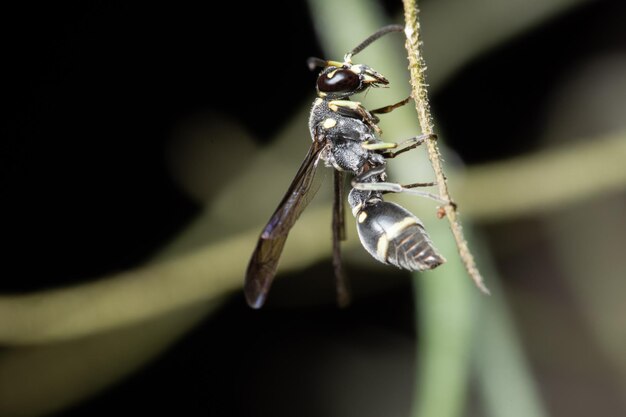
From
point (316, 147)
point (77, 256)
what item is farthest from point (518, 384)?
point (77, 256)

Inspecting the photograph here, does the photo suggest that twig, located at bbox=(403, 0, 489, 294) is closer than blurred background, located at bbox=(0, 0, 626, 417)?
Yes

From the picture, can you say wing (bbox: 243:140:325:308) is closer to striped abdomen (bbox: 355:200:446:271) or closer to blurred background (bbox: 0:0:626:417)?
striped abdomen (bbox: 355:200:446:271)

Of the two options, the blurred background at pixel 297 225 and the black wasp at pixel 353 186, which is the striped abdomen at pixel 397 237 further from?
the blurred background at pixel 297 225

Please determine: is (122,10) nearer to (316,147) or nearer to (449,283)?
(316,147)

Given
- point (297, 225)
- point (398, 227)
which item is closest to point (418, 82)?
point (398, 227)

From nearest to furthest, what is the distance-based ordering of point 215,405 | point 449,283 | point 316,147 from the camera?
point 316,147 → point 449,283 → point 215,405

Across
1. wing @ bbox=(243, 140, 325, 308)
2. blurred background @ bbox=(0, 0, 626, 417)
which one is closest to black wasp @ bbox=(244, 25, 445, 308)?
wing @ bbox=(243, 140, 325, 308)

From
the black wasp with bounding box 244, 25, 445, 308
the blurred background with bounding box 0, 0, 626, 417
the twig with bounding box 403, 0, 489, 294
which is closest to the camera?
the twig with bounding box 403, 0, 489, 294

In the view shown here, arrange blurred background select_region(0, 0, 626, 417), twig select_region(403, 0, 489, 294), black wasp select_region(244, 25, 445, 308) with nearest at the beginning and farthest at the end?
twig select_region(403, 0, 489, 294) < black wasp select_region(244, 25, 445, 308) < blurred background select_region(0, 0, 626, 417)
